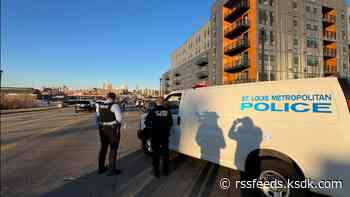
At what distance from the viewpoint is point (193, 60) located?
64.9 m

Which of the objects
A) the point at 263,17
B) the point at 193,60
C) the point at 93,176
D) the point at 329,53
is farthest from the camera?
the point at 193,60

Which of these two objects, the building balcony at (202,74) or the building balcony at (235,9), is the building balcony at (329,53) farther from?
the building balcony at (202,74)

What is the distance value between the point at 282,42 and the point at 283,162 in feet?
132

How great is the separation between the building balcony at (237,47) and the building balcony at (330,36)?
56.6ft

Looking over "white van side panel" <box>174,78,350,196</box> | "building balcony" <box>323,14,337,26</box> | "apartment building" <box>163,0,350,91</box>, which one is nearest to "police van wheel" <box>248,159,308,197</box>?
"white van side panel" <box>174,78,350,196</box>

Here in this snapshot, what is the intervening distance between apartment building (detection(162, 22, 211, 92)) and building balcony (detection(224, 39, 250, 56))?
42.9 feet

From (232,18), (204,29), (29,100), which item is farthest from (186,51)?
(29,100)

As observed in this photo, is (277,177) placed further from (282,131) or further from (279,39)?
(279,39)

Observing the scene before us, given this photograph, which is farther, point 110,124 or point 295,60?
point 295,60

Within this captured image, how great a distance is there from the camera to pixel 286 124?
3.33 metres

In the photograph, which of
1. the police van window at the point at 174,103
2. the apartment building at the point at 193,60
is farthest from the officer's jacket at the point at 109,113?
the apartment building at the point at 193,60

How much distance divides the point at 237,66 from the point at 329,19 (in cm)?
2182

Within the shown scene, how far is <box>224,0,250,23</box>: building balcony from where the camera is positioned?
124 ft
